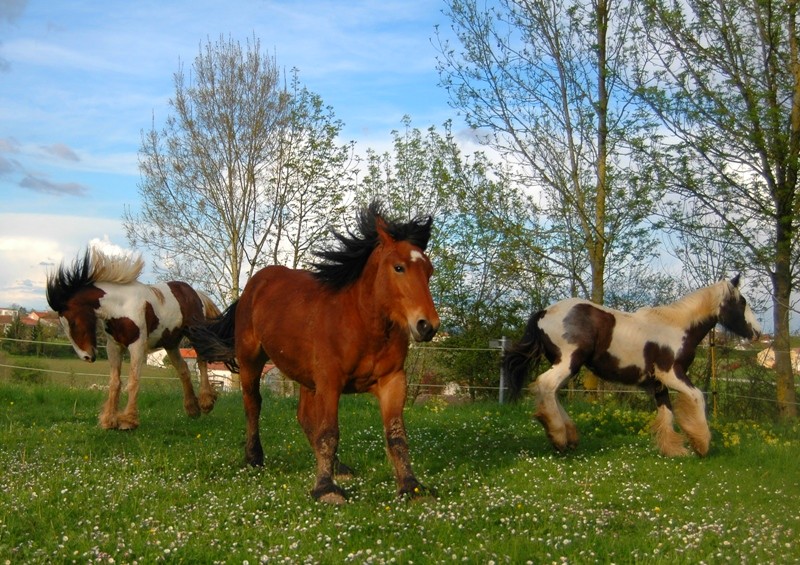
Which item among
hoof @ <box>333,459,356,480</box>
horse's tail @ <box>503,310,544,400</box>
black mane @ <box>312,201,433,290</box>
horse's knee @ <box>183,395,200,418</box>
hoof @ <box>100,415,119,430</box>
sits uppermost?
black mane @ <box>312,201,433,290</box>

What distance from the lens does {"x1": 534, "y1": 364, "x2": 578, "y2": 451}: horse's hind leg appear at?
9.53 metres

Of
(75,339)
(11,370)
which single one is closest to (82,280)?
(75,339)

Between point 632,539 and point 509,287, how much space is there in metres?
14.8

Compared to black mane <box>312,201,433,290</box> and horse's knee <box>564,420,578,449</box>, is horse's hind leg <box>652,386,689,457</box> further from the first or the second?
black mane <box>312,201,433,290</box>

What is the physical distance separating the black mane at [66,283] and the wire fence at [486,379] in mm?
3762

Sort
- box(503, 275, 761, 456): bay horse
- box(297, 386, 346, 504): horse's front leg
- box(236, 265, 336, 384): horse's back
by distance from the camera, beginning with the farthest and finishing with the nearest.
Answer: box(503, 275, 761, 456): bay horse < box(236, 265, 336, 384): horse's back < box(297, 386, 346, 504): horse's front leg

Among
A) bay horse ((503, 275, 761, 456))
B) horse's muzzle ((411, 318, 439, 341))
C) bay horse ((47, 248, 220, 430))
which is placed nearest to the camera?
horse's muzzle ((411, 318, 439, 341))

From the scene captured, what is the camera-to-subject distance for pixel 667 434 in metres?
9.80

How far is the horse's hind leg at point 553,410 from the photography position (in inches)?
375

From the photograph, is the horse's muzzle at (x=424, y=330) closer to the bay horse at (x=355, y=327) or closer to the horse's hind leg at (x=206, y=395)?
the bay horse at (x=355, y=327)

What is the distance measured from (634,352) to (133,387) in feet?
22.1

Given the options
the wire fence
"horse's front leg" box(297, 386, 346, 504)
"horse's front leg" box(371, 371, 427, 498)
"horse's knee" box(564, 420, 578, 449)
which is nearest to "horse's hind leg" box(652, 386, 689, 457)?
"horse's knee" box(564, 420, 578, 449)

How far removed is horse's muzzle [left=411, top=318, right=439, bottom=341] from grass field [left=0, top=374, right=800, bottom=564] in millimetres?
1319

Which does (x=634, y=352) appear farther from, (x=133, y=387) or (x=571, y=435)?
(x=133, y=387)
